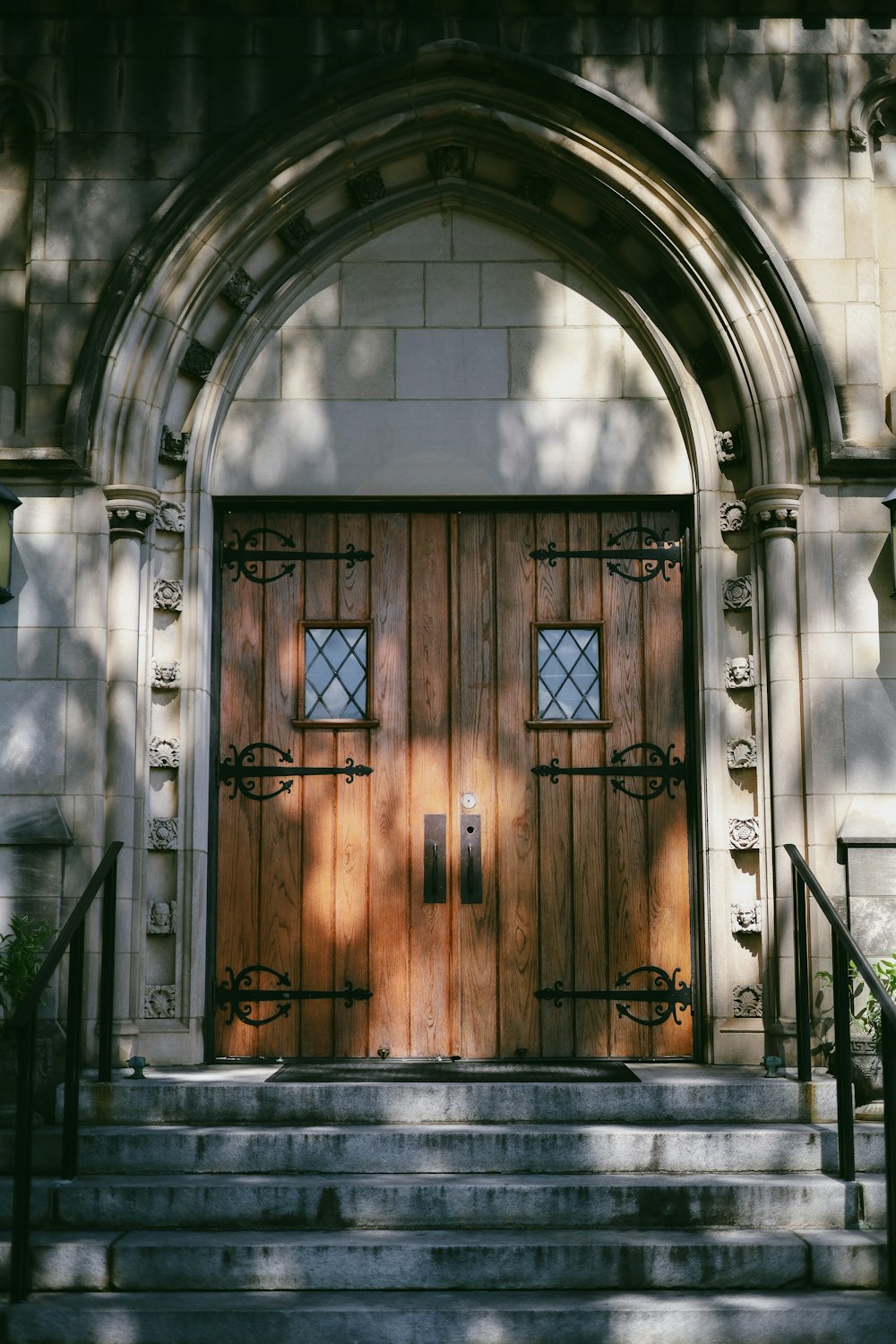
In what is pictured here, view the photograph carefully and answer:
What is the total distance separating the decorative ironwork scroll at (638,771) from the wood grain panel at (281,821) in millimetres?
1075

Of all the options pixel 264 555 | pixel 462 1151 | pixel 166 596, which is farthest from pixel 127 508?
pixel 462 1151

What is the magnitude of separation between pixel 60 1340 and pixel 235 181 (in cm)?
443

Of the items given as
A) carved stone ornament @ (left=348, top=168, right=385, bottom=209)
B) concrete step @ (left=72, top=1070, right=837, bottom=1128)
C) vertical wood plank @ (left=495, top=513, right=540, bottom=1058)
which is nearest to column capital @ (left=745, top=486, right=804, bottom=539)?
vertical wood plank @ (left=495, top=513, right=540, bottom=1058)

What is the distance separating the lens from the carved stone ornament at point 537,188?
6582 mm

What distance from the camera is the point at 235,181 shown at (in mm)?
6289

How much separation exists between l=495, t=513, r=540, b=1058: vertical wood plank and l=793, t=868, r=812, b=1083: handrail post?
1.14 metres

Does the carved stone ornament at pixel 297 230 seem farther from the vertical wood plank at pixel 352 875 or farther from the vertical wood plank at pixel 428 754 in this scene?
the vertical wood plank at pixel 352 875

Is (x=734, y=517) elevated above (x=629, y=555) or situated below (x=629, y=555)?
above

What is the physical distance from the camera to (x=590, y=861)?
639 cm

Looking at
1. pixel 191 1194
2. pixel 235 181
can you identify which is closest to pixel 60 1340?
pixel 191 1194

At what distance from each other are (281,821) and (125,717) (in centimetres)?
82

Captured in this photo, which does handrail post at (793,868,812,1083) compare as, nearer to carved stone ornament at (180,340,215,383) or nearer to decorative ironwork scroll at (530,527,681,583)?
decorative ironwork scroll at (530,527,681,583)

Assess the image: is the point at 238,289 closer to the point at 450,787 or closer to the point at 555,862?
the point at 450,787

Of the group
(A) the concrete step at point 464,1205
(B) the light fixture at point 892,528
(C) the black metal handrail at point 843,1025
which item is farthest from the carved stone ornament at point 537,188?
(A) the concrete step at point 464,1205
